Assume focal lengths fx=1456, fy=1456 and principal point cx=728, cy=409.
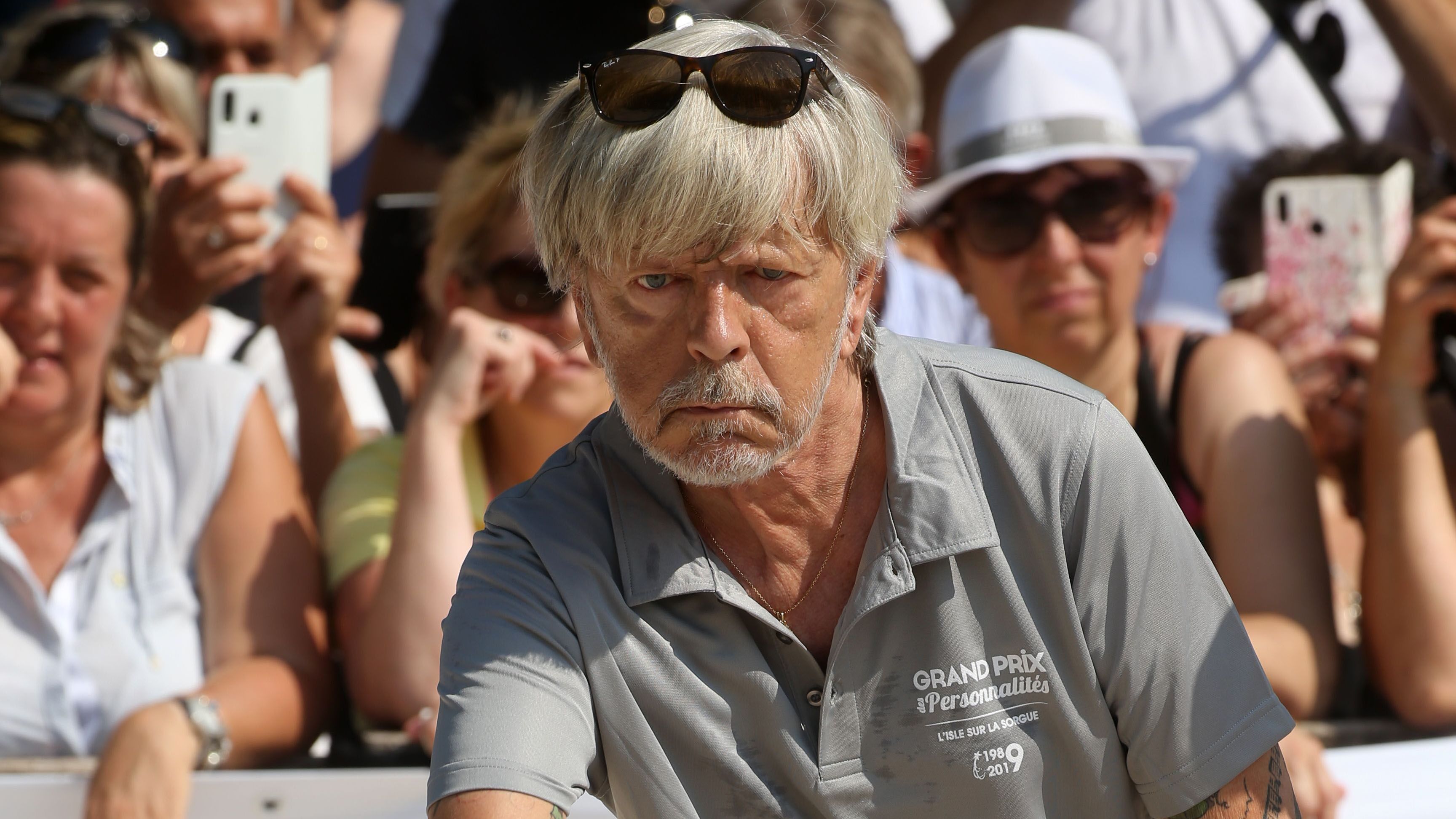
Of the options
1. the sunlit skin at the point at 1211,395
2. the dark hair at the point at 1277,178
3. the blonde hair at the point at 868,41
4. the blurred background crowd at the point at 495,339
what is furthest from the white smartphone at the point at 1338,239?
the blonde hair at the point at 868,41

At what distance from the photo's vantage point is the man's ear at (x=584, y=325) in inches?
62.6

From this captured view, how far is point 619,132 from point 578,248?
0.15 metres

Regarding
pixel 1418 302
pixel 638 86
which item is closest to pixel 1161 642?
pixel 638 86

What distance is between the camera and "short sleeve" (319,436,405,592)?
275cm

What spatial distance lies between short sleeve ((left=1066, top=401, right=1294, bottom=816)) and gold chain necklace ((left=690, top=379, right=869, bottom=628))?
25cm

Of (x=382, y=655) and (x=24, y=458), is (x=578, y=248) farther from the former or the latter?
(x=24, y=458)

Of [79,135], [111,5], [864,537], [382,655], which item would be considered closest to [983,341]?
[382,655]

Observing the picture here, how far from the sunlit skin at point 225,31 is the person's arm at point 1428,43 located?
8.42 feet

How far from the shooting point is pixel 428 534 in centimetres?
259

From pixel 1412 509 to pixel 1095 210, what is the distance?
80 centimetres

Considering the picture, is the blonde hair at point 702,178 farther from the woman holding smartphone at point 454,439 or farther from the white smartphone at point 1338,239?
the white smartphone at point 1338,239

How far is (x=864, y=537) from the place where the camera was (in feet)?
5.32

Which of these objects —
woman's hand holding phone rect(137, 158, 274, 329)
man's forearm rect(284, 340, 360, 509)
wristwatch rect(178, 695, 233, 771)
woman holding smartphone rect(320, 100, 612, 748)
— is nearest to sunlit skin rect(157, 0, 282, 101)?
woman's hand holding phone rect(137, 158, 274, 329)

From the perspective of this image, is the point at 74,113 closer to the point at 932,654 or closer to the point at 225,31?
the point at 225,31
